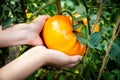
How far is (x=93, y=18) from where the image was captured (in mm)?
1272

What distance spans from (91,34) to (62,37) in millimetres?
161

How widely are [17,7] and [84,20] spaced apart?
1.17 feet

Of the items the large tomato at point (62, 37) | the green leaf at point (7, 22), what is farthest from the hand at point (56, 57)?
the green leaf at point (7, 22)

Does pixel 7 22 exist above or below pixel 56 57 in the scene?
above

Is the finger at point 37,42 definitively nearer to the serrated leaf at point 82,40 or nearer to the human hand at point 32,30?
the human hand at point 32,30

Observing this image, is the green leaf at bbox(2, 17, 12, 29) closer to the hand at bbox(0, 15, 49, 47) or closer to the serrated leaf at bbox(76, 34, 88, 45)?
the hand at bbox(0, 15, 49, 47)

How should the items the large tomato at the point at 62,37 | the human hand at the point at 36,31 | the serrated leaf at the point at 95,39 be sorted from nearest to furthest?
the serrated leaf at the point at 95,39
the large tomato at the point at 62,37
the human hand at the point at 36,31

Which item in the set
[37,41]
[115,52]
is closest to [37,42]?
[37,41]

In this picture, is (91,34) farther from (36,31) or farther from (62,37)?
(36,31)

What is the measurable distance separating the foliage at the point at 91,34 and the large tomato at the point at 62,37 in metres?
0.04

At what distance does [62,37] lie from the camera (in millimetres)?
1318

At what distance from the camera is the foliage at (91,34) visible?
1206mm

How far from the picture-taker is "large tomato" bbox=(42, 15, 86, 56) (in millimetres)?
1319

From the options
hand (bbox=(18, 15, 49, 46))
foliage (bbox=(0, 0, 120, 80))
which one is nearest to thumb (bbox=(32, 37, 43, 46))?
hand (bbox=(18, 15, 49, 46))
